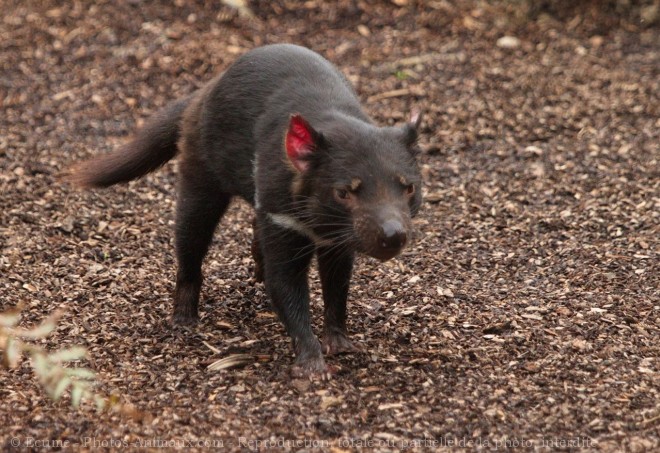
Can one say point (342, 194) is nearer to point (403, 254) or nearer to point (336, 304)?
point (336, 304)

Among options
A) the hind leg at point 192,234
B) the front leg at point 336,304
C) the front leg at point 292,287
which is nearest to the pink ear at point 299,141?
the front leg at point 292,287

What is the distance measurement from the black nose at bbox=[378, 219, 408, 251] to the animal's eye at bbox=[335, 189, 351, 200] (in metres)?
0.24

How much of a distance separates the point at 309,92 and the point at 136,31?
15.7ft

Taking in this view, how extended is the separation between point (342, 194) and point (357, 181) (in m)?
0.10

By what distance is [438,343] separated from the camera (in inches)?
177

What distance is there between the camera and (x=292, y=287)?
13.8 ft

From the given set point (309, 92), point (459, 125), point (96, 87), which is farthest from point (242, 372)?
point (96, 87)

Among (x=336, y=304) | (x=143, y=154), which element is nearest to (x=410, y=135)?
(x=336, y=304)

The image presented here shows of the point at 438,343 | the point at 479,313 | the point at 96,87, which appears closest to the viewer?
the point at 438,343

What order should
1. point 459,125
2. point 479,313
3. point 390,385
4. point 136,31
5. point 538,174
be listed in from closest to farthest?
1. point 390,385
2. point 479,313
3. point 538,174
4. point 459,125
5. point 136,31

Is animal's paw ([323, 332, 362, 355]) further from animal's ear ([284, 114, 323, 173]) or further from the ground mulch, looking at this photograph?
animal's ear ([284, 114, 323, 173])

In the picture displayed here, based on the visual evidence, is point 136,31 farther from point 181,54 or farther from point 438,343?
point 438,343

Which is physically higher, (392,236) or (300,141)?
(300,141)

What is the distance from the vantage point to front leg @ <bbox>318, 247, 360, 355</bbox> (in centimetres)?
439
